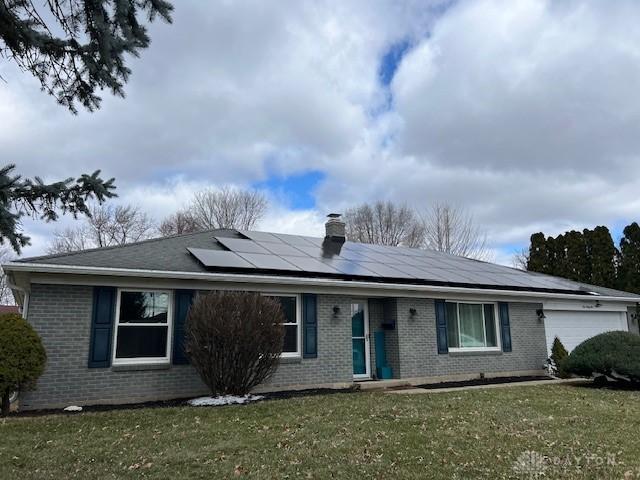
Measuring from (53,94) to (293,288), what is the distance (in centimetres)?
699

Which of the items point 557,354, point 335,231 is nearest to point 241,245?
point 335,231

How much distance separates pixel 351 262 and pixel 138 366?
6.33m

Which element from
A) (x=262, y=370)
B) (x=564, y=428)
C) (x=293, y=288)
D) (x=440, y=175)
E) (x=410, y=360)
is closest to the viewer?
(x=564, y=428)

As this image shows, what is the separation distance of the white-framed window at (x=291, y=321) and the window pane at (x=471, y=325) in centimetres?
524

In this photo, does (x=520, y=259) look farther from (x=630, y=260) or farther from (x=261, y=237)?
(x=261, y=237)

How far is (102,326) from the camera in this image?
345 inches

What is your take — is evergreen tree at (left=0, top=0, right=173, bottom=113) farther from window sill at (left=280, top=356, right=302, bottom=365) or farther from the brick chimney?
the brick chimney

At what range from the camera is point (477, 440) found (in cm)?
593

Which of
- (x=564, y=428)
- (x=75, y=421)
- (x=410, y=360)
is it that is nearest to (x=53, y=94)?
(x=75, y=421)

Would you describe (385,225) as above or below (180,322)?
above

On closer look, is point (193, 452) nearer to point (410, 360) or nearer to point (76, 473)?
point (76, 473)

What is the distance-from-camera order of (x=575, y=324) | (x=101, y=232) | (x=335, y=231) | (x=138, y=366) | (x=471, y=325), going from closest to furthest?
(x=138, y=366) → (x=471, y=325) → (x=575, y=324) → (x=335, y=231) → (x=101, y=232)

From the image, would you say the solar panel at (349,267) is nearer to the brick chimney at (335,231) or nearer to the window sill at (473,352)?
the brick chimney at (335,231)

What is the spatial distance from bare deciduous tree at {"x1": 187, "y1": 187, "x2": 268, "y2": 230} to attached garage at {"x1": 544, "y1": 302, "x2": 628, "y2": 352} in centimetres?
2159
